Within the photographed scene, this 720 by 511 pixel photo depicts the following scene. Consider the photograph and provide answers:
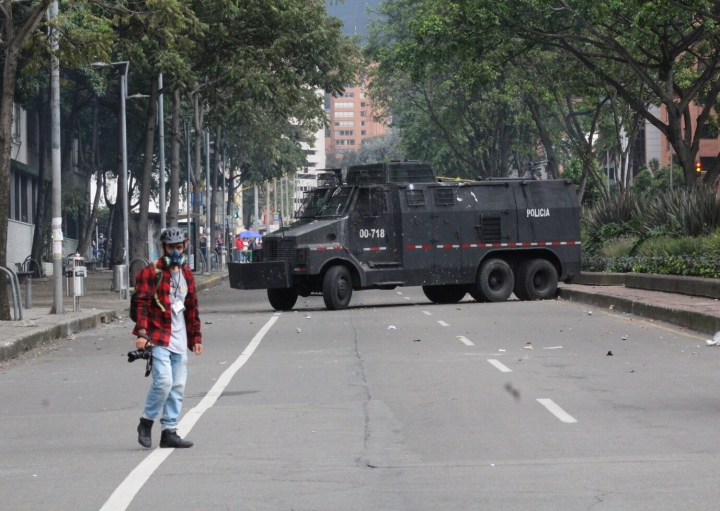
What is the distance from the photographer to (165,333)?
9.22 metres

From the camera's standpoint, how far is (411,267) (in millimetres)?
28359

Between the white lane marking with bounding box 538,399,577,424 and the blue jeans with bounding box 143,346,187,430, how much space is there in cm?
332

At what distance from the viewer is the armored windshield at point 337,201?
28219 mm

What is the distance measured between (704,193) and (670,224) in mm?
2258

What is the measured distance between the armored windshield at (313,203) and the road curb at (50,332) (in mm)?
5086

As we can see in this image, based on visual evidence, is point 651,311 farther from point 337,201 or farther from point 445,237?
point 337,201

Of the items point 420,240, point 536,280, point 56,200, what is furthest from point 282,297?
point 536,280

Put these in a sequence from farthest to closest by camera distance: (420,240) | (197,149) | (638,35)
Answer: (197,149)
(638,35)
(420,240)

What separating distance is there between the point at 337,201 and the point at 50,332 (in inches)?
378

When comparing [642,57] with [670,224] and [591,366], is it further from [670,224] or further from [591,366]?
[591,366]

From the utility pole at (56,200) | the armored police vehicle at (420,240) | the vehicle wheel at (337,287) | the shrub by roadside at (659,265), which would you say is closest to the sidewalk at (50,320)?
the utility pole at (56,200)

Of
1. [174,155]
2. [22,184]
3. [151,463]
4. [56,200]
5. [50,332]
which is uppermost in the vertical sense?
[174,155]

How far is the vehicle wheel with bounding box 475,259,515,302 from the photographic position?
29125 millimetres

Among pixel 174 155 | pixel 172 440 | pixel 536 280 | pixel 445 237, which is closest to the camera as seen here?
pixel 172 440
